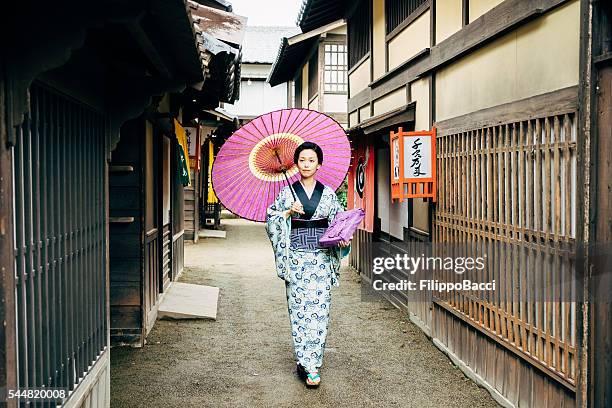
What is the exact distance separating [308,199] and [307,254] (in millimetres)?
541

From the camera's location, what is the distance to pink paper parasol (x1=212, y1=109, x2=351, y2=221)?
641cm

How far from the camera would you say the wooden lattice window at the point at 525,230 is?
4.50 m

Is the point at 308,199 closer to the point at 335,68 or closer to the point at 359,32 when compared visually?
the point at 359,32

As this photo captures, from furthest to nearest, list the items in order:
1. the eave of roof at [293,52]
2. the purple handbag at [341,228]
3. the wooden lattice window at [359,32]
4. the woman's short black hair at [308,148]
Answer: the eave of roof at [293,52]
the wooden lattice window at [359,32]
the woman's short black hair at [308,148]
the purple handbag at [341,228]

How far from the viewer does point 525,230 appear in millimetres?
5195

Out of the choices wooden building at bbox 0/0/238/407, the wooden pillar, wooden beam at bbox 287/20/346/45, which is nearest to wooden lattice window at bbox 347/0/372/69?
wooden beam at bbox 287/20/346/45

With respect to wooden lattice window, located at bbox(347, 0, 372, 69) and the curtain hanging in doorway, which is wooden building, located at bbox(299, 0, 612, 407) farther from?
wooden lattice window, located at bbox(347, 0, 372, 69)

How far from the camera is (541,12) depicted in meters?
4.99

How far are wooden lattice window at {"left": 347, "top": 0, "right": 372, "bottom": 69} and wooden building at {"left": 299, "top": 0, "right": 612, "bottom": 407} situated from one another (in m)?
3.43

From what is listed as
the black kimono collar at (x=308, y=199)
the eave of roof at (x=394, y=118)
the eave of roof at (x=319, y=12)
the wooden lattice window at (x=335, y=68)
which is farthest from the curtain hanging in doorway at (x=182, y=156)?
the wooden lattice window at (x=335, y=68)

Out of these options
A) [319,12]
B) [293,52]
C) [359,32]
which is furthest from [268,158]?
[293,52]

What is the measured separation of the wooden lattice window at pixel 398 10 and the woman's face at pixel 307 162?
3311 mm

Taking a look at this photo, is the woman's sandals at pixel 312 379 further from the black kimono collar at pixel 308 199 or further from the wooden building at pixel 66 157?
the wooden building at pixel 66 157

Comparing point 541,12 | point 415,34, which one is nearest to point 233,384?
point 541,12
